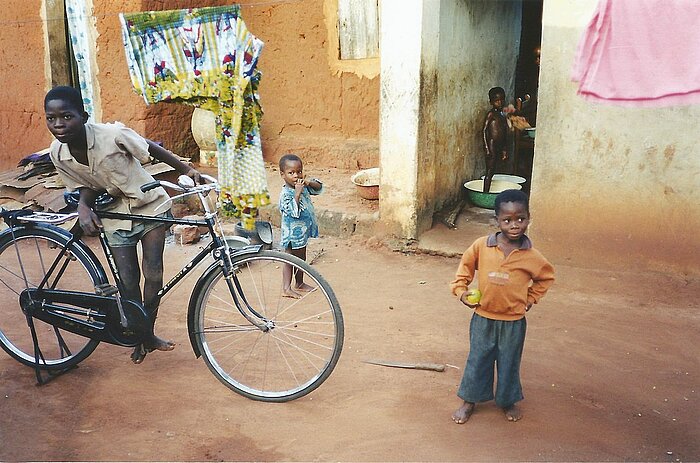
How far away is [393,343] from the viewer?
14.7 ft

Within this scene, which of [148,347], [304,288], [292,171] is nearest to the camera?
[148,347]

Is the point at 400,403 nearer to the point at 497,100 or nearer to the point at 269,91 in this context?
the point at 497,100

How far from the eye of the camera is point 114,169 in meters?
3.58

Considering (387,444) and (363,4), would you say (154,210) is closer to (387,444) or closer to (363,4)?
(387,444)

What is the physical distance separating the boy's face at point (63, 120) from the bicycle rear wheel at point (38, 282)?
70 cm

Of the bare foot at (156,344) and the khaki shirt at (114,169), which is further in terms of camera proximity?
the bare foot at (156,344)

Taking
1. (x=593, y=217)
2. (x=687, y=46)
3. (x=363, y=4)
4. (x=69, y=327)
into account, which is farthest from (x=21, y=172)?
(x=687, y=46)

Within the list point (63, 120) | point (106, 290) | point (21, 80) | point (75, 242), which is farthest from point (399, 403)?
point (21, 80)

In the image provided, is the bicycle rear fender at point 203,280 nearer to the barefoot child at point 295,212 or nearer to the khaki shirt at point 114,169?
the khaki shirt at point 114,169

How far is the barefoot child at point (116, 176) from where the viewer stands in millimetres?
3441

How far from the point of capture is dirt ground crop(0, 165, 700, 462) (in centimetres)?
325

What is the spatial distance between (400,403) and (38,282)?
2303 millimetres

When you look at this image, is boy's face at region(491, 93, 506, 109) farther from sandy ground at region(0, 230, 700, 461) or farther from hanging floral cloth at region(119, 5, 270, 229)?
sandy ground at region(0, 230, 700, 461)

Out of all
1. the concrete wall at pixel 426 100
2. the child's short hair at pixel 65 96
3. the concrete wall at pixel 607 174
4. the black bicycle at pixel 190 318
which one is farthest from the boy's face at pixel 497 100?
the child's short hair at pixel 65 96
